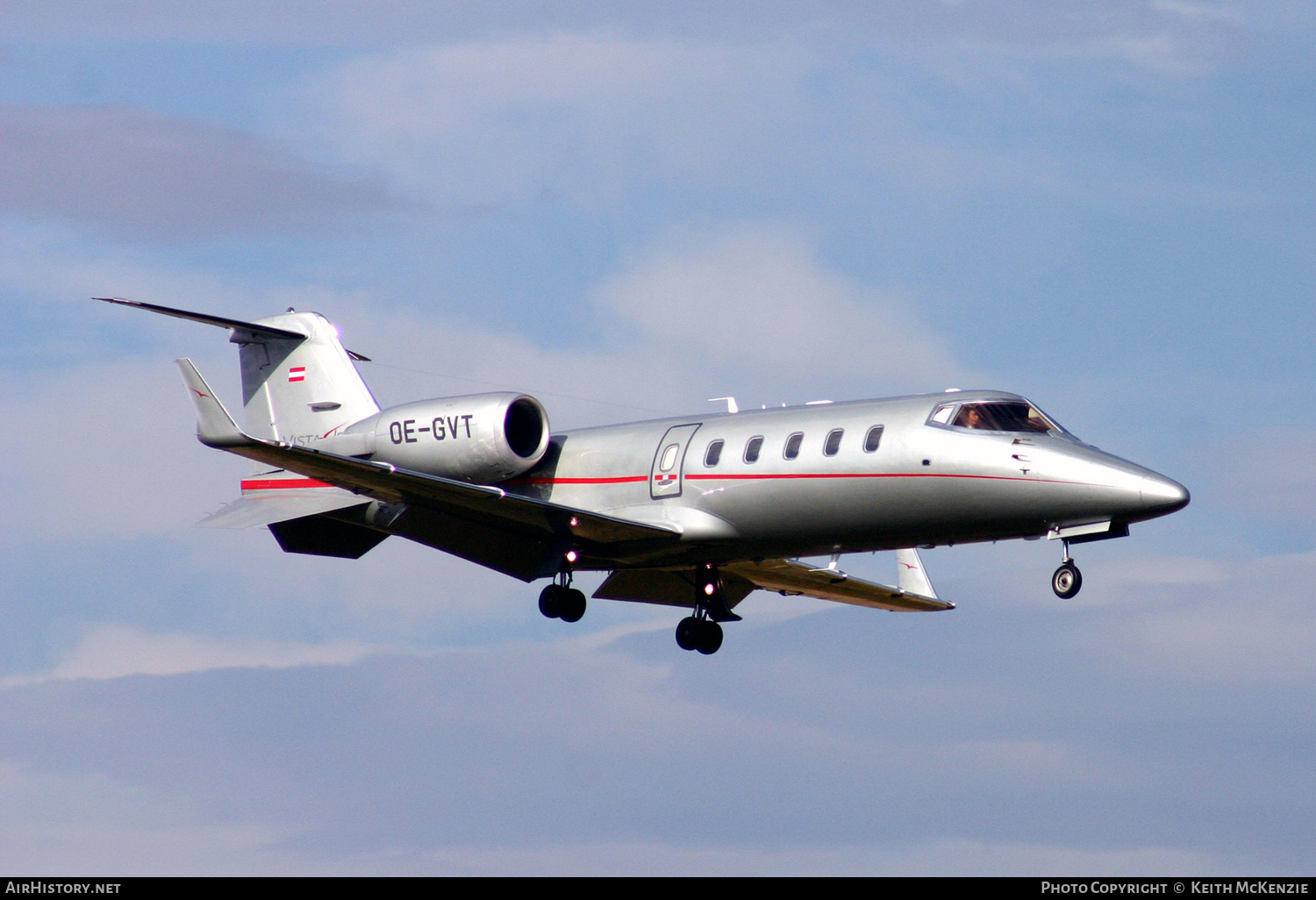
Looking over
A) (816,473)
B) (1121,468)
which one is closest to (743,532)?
(816,473)

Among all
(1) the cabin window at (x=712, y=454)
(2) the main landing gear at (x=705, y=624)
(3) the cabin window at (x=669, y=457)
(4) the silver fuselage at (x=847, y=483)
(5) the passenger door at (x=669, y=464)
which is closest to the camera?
(4) the silver fuselage at (x=847, y=483)

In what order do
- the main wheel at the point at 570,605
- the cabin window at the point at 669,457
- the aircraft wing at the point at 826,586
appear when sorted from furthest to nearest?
the aircraft wing at the point at 826,586 < the main wheel at the point at 570,605 < the cabin window at the point at 669,457

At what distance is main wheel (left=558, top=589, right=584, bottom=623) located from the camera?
29.1 meters

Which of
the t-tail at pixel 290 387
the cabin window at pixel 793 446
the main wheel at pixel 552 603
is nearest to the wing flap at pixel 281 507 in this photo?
the t-tail at pixel 290 387

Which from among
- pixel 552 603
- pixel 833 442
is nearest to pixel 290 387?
pixel 552 603

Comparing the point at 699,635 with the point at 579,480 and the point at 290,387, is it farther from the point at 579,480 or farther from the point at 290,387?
the point at 290,387

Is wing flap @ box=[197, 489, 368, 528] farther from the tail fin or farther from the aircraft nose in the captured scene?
the aircraft nose

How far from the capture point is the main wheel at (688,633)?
30422mm

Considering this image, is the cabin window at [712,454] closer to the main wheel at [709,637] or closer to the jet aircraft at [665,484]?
the jet aircraft at [665,484]

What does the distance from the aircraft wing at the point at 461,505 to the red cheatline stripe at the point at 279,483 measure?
3.45 ft

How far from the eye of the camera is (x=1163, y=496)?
24344 mm

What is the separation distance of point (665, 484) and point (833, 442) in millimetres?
3012

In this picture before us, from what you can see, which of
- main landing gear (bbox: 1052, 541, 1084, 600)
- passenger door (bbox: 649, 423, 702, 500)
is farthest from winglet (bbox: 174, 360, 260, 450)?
main landing gear (bbox: 1052, 541, 1084, 600)
